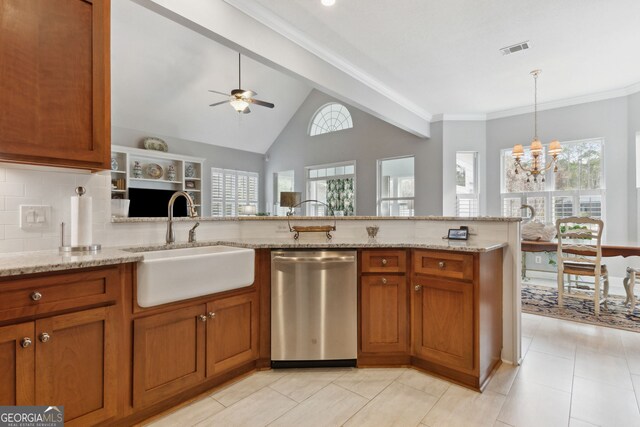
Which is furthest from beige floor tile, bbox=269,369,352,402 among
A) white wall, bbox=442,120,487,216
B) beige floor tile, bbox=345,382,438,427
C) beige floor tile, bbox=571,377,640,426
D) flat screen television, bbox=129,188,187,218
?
flat screen television, bbox=129,188,187,218

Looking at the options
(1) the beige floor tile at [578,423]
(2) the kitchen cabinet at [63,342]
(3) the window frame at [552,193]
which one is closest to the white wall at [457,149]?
(3) the window frame at [552,193]

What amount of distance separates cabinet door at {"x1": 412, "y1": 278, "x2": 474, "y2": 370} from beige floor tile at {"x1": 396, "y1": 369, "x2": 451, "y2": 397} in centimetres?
12

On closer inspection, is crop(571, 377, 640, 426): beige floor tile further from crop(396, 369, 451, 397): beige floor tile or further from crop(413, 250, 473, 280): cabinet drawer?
crop(413, 250, 473, 280): cabinet drawer

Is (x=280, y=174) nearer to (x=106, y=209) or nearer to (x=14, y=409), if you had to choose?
(x=106, y=209)

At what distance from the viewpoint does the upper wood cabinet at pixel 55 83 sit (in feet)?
4.78

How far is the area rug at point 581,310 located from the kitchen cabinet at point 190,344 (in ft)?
11.2

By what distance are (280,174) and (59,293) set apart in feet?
24.0

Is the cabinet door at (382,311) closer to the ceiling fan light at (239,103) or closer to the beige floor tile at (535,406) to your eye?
the beige floor tile at (535,406)

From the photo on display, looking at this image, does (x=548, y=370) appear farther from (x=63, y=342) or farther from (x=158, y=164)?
(x=158, y=164)

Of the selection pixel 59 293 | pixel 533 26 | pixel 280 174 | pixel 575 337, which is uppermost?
pixel 533 26

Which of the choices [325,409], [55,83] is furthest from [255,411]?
Answer: [55,83]

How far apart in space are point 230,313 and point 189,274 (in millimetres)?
462

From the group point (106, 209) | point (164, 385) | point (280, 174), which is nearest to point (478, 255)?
point (164, 385)

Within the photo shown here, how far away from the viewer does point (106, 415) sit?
60.9 inches
